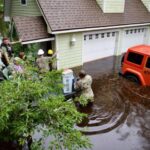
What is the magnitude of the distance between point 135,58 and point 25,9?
9397 mm

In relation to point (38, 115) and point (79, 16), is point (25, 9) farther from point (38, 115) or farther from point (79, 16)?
point (38, 115)

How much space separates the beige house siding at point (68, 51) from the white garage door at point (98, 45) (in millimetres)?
792

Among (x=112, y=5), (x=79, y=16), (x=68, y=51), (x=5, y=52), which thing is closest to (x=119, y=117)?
(x=5, y=52)

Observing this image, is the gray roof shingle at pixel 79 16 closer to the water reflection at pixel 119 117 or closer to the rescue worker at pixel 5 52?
the rescue worker at pixel 5 52

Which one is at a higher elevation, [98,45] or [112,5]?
[112,5]

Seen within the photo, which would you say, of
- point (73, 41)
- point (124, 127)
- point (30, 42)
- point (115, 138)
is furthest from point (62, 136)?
point (73, 41)

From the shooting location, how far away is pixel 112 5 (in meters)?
17.0

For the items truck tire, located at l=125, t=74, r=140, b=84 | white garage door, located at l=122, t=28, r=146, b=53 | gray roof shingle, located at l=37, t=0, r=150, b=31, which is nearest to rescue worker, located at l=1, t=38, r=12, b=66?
gray roof shingle, located at l=37, t=0, r=150, b=31

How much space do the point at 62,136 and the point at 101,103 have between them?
5272 millimetres

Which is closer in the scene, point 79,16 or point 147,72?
point 147,72

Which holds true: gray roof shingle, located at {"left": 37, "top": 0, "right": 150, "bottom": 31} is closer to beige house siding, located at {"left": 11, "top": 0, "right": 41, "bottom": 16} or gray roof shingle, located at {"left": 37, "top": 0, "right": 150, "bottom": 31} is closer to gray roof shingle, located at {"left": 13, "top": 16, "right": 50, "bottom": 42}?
gray roof shingle, located at {"left": 13, "top": 16, "right": 50, "bottom": 42}

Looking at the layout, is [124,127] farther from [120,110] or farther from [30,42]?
[30,42]

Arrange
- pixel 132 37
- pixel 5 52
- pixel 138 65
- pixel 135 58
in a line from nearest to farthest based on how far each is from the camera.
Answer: pixel 5 52, pixel 138 65, pixel 135 58, pixel 132 37

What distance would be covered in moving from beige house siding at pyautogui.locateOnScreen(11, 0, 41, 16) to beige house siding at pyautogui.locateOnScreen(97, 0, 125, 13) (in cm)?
457
